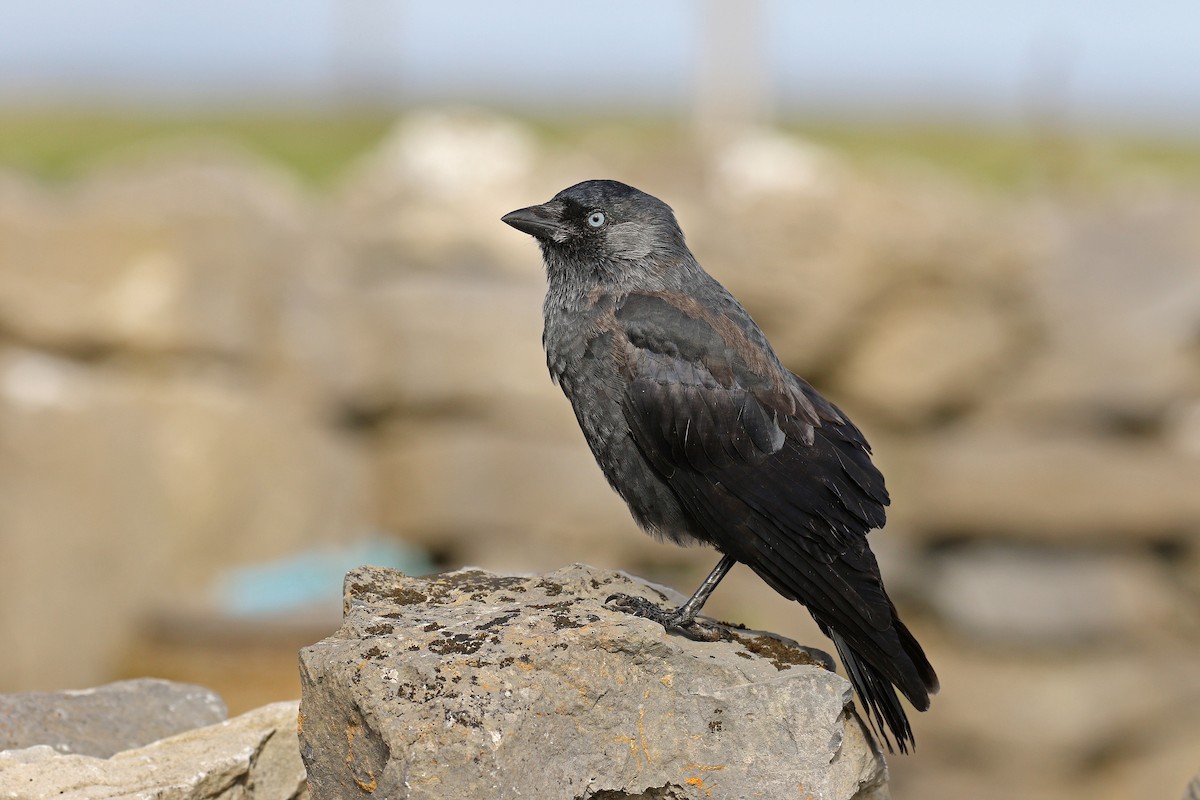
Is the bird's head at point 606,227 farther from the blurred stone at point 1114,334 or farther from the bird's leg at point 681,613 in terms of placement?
the blurred stone at point 1114,334

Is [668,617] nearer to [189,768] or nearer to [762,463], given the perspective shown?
[762,463]

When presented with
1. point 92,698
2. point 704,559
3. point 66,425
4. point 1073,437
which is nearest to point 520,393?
point 704,559

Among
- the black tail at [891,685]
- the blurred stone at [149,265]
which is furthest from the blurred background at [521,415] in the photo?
the black tail at [891,685]

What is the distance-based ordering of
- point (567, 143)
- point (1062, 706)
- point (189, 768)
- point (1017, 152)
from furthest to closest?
point (1017, 152), point (567, 143), point (1062, 706), point (189, 768)

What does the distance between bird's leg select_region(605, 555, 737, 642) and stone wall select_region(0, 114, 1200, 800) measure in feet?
23.7

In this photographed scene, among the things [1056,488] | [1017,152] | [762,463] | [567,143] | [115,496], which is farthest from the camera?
[1017,152]

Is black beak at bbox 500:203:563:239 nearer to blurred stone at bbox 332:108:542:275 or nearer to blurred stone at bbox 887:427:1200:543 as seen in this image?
blurred stone at bbox 332:108:542:275

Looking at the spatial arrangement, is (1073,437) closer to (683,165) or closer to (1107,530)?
(1107,530)

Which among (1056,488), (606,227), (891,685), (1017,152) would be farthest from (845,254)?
(1017,152)

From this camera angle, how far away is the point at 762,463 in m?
4.60

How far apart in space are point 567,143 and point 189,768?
1494cm

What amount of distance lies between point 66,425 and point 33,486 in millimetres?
505

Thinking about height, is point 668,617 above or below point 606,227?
below

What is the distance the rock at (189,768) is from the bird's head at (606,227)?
190 centimetres
